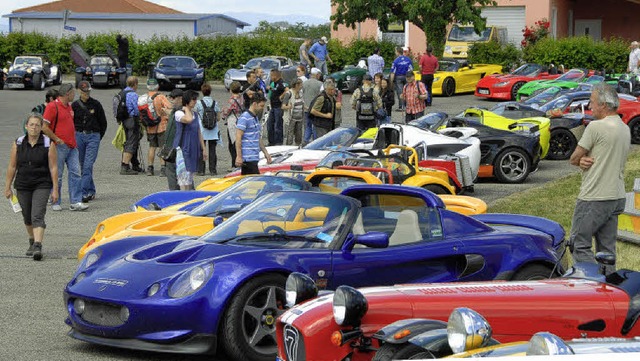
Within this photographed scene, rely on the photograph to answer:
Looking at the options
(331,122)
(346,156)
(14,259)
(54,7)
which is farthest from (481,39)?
(54,7)

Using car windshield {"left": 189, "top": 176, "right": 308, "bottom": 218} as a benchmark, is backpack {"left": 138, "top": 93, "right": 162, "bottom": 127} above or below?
above

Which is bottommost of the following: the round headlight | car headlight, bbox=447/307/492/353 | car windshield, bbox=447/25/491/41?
the round headlight

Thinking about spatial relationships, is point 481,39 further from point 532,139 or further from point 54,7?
point 54,7

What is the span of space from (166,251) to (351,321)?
Answer: 2.73 metres

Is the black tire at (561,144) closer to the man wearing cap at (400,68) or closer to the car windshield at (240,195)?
the man wearing cap at (400,68)

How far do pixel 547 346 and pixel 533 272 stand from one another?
4377 millimetres

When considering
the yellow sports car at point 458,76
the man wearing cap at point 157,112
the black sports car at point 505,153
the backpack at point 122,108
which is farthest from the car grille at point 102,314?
the yellow sports car at point 458,76

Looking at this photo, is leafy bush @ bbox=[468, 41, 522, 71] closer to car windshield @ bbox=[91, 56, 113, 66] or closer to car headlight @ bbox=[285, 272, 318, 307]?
car windshield @ bbox=[91, 56, 113, 66]

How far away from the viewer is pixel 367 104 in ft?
70.5

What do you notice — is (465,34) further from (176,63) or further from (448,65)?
(176,63)

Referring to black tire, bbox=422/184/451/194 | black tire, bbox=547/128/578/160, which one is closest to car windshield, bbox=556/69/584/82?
black tire, bbox=547/128/578/160

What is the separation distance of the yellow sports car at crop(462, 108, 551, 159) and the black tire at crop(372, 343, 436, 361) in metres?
15.0

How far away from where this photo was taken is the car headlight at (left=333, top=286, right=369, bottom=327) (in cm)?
612

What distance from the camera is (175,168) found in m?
14.9
